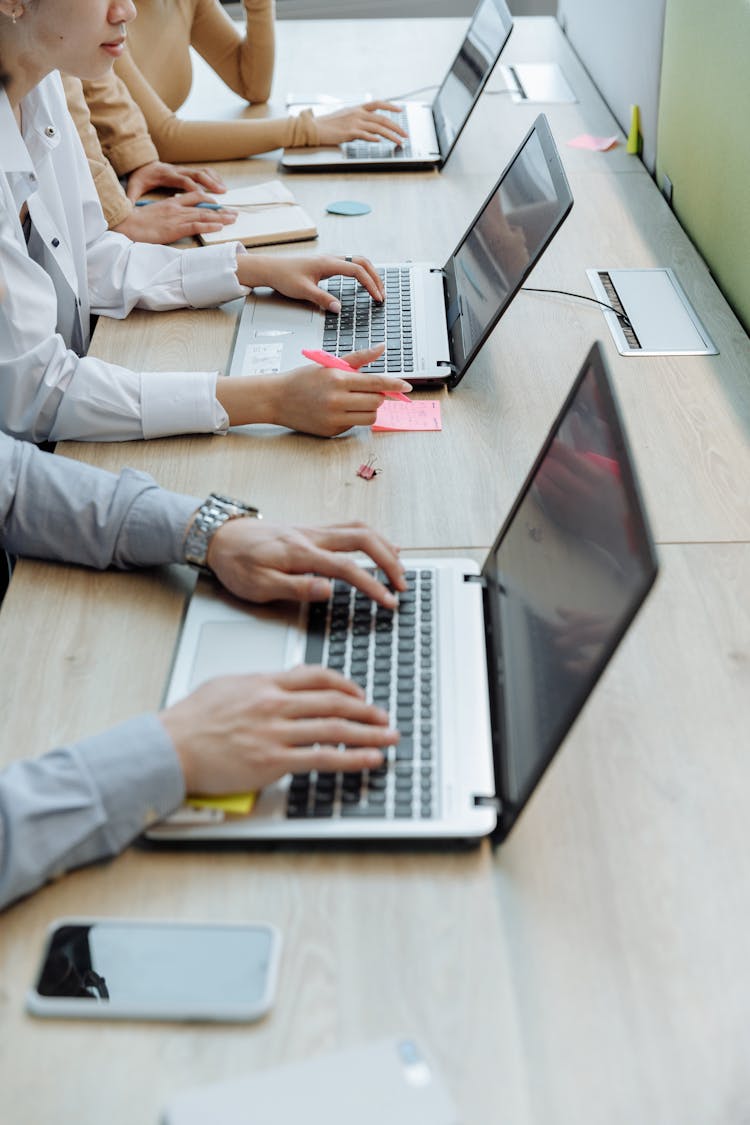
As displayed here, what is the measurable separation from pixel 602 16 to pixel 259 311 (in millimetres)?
1347

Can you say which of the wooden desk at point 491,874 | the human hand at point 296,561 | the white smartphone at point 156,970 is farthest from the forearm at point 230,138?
the white smartphone at point 156,970

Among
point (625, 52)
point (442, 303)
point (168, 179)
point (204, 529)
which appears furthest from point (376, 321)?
point (625, 52)

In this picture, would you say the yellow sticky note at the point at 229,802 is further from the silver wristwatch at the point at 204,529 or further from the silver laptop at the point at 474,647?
the silver wristwatch at the point at 204,529

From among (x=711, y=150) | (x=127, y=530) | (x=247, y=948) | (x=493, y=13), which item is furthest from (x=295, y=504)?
(x=493, y=13)

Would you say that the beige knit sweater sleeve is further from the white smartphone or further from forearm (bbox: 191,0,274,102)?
the white smartphone

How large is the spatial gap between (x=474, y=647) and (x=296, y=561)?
0.18 meters

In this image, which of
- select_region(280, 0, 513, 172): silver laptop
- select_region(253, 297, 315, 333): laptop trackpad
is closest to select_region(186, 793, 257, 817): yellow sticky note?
select_region(253, 297, 315, 333): laptop trackpad

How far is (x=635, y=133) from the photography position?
6.98 ft

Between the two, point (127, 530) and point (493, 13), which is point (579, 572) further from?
point (493, 13)

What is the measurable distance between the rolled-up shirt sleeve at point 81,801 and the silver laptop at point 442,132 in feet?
5.12

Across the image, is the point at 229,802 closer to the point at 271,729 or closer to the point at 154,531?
the point at 271,729

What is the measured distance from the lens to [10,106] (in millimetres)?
1379

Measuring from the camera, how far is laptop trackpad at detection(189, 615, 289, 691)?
96cm

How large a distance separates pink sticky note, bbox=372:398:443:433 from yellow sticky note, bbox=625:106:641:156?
3.40 ft
